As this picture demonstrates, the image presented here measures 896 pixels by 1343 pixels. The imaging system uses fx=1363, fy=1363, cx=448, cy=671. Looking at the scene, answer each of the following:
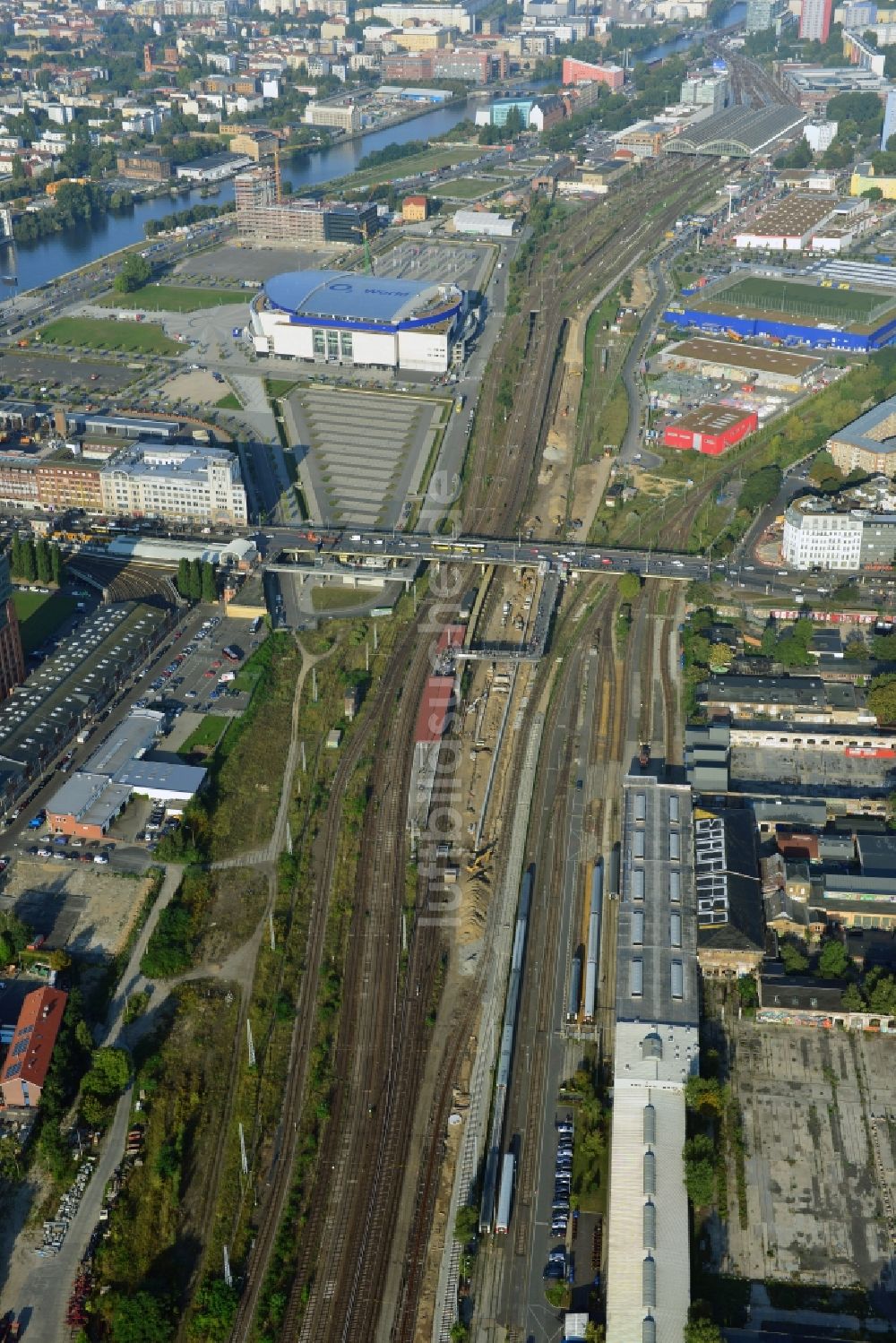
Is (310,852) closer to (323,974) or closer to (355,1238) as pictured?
(323,974)

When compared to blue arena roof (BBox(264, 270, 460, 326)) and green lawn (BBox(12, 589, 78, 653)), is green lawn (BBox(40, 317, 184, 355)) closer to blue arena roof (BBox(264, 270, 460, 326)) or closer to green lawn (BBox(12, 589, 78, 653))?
blue arena roof (BBox(264, 270, 460, 326))

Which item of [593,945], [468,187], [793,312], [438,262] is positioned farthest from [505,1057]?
[468,187]

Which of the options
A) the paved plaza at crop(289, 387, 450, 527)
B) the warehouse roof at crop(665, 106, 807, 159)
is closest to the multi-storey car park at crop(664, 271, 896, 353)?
the paved plaza at crop(289, 387, 450, 527)

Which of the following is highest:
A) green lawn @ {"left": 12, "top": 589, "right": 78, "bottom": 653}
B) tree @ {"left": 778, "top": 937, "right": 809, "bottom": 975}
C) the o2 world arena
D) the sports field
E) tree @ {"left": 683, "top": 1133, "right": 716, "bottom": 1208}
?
the sports field

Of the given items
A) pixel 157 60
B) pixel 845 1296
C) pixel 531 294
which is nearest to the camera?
pixel 845 1296

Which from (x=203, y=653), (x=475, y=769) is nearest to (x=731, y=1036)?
(x=475, y=769)

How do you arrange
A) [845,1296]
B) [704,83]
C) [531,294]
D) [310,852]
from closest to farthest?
1. [845,1296]
2. [310,852]
3. [531,294]
4. [704,83]

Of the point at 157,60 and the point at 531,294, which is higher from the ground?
the point at 157,60
